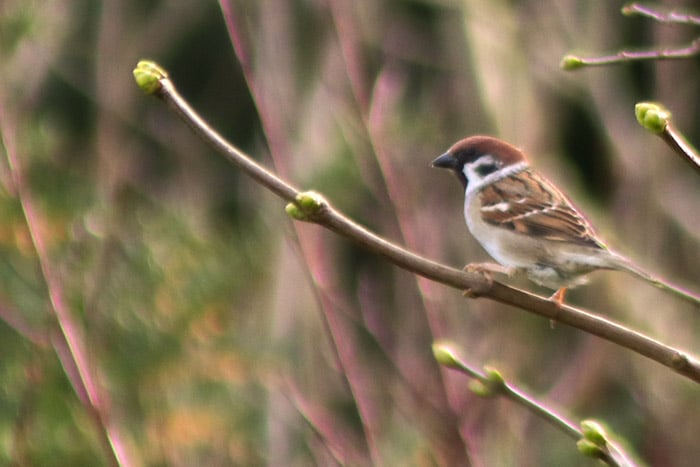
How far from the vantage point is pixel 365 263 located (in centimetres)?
548

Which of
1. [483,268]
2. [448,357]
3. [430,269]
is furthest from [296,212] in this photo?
[483,268]

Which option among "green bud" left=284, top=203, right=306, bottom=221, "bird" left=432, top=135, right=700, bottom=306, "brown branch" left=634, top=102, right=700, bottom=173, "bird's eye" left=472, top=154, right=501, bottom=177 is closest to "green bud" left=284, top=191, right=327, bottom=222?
"green bud" left=284, top=203, right=306, bottom=221

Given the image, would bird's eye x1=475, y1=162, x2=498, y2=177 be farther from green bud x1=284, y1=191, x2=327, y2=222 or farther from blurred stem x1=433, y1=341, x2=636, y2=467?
green bud x1=284, y1=191, x2=327, y2=222

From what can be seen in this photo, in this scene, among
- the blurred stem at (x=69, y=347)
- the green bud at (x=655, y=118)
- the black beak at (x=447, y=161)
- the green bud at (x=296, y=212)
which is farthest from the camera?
the black beak at (x=447, y=161)

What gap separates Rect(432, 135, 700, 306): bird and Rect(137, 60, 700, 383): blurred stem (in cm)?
76

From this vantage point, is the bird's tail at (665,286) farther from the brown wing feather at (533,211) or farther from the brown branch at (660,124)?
the brown wing feather at (533,211)

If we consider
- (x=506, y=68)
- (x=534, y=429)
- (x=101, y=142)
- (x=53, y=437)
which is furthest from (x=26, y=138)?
(x=506, y=68)

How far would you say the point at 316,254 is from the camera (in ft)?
9.22


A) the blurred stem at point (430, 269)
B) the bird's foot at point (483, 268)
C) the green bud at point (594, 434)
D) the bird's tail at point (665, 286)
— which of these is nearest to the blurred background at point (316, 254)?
the bird's foot at point (483, 268)

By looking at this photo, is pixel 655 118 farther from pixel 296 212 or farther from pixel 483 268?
pixel 483 268

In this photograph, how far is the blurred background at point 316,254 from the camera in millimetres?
2512

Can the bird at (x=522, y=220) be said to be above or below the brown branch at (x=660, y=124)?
below

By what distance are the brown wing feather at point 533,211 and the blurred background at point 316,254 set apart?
0.19 metres

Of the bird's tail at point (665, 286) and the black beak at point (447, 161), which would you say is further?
the black beak at point (447, 161)
